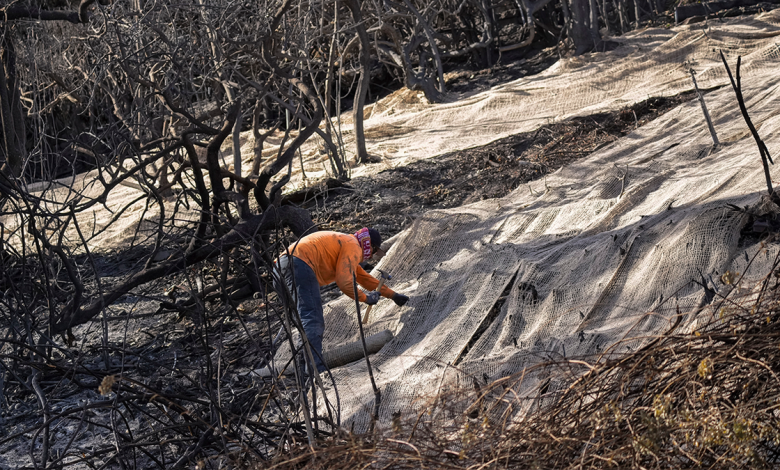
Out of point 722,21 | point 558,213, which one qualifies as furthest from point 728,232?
point 722,21

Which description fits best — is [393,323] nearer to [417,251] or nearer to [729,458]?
[417,251]

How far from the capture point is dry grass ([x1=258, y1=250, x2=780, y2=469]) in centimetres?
198

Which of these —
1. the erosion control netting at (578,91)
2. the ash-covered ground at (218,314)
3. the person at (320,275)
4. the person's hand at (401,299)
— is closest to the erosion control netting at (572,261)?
the person's hand at (401,299)

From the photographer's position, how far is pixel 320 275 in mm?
4797

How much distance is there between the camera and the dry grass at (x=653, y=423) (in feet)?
6.48

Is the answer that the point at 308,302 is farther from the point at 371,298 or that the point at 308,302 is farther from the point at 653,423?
the point at 653,423

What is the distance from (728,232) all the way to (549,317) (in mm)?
1043

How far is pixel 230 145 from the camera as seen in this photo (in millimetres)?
10656

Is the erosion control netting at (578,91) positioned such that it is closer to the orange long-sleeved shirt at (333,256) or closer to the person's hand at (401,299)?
the orange long-sleeved shirt at (333,256)

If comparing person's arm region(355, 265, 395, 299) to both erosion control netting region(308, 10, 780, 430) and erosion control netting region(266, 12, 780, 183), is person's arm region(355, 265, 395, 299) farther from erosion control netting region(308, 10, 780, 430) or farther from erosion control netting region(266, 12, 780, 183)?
erosion control netting region(266, 12, 780, 183)

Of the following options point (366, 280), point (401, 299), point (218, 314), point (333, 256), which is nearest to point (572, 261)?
point (401, 299)

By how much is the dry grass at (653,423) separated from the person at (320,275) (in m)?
2.07

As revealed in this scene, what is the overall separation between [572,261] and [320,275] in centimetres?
161

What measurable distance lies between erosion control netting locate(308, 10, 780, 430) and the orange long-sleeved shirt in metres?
0.29
